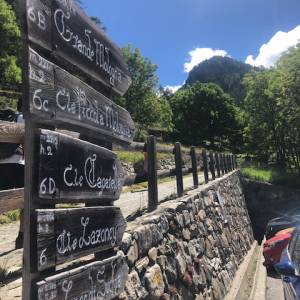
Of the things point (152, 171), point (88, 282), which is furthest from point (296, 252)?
point (88, 282)

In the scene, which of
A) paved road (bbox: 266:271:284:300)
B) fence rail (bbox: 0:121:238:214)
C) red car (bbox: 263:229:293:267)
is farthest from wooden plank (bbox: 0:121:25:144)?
red car (bbox: 263:229:293:267)

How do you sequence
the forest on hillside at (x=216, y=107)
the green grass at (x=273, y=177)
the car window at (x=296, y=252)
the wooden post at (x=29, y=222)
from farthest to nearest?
the green grass at (x=273, y=177) → the forest on hillside at (x=216, y=107) → the car window at (x=296, y=252) → the wooden post at (x=29, y=222)

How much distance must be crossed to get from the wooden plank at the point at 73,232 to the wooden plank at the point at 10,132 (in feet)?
2.37

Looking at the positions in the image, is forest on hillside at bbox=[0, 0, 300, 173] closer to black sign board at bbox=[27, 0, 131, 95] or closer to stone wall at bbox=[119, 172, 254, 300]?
stone wall at bbox=[119, 172, 254, 300]

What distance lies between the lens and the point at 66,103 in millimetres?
3295

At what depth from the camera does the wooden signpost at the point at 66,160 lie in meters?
2.88

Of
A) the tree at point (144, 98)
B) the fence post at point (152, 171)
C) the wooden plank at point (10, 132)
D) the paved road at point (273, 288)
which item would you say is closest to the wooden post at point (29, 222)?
the wooden plank at point (10, 132)

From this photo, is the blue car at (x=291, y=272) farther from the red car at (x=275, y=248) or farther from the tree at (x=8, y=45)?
the tree at (x=8, y=45)

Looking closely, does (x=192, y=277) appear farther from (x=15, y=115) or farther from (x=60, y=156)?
(x=60, y=156)

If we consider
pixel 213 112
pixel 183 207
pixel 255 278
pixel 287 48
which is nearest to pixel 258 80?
pixel 287 48

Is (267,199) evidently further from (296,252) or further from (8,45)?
(296,252)

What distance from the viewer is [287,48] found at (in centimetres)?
3403

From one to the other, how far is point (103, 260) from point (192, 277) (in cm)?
394

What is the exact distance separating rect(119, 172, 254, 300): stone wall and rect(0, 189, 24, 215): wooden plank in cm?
148
